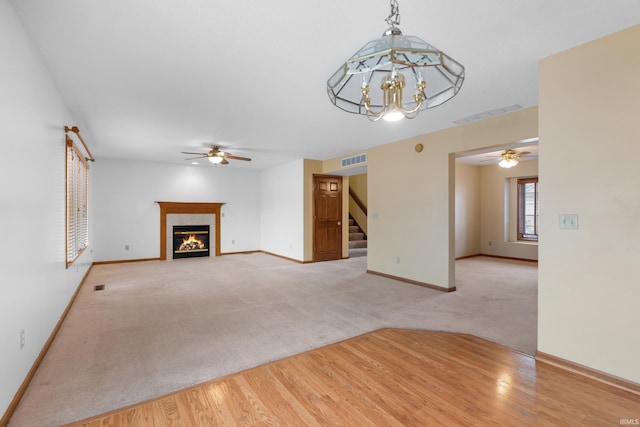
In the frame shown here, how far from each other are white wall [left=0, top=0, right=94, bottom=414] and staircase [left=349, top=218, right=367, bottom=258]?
651cm

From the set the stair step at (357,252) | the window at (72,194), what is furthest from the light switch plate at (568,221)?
the stair step at (357,252)

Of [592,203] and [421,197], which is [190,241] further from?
[592,203]

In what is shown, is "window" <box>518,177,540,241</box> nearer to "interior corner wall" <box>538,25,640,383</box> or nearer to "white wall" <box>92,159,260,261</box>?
"interior corner wall" <box>538,25,640,383</box>

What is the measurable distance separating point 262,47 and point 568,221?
2784mm

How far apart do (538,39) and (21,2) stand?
11.6 ft

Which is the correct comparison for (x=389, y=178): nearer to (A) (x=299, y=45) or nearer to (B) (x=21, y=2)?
(A) (x=299, y=45)

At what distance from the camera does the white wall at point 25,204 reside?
1.74 meters

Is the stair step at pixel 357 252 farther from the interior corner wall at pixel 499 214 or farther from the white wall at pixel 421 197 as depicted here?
the interior corner wall at pixel 499 214

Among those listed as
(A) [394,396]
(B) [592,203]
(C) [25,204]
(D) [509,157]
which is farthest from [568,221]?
(D) [509,157]

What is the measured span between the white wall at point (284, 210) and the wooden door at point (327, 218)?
0.37 m

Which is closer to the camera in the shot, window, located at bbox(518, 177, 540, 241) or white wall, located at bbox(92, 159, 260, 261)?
white wall, located at bbox(92, 159, 260, 261)

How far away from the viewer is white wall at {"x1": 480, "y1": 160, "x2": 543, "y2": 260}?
7402 mm

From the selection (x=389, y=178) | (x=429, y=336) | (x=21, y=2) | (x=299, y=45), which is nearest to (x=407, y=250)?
(x=389, y=178)

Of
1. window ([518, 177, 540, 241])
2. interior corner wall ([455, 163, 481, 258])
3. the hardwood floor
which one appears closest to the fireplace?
the hardwood floor
